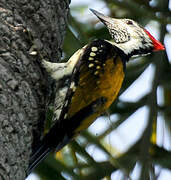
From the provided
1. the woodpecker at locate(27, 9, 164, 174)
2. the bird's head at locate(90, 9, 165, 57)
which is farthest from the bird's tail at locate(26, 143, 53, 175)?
the bird's head at locate(90, 9, 165, 57)

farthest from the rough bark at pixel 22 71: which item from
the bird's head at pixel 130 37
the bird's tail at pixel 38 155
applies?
the bird's head at pixel 130 37

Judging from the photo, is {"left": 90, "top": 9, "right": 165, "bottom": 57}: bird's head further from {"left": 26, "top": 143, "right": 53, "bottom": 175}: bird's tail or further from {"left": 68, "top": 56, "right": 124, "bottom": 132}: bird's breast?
{"left": 26, "top": 143, "right": 53, "bottom": 175}: bird's tail

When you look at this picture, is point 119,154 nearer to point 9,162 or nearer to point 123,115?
point 123,115

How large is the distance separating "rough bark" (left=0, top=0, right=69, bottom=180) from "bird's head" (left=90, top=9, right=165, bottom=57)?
1.80 ft

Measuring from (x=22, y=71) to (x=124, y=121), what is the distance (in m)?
1.05

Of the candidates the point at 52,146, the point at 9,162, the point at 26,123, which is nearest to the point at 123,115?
the point at 52,146

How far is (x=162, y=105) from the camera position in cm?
394

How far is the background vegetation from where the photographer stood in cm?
294

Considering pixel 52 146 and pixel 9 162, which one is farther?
pixel 52 146

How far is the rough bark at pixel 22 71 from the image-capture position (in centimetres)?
236

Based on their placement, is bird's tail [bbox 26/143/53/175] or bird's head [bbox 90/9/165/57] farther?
bird's head [bbox 90/9/165/57]

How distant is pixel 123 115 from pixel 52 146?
2.95 ft

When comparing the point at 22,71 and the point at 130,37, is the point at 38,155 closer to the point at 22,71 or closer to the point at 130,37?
the point at 22,71

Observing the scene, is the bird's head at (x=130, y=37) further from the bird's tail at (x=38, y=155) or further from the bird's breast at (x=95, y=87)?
the bird's tail at (x=38, y=155)
